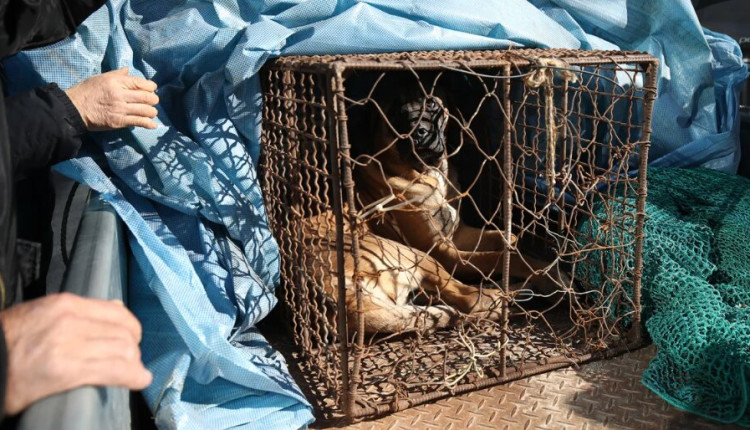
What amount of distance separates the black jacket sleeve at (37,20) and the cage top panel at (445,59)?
51cm

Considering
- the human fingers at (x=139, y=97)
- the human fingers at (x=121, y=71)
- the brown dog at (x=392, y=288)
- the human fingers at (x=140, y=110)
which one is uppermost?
the human fingers at (x=121, y=71)

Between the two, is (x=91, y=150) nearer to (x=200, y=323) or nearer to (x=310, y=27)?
(x=200, y=323)

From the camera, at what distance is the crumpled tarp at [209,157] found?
1728 millimetres

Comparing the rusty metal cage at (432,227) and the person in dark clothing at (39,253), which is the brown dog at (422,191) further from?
the person in dark clothing at (39,253)

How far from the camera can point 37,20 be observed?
1.56 meters

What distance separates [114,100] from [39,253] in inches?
15.7

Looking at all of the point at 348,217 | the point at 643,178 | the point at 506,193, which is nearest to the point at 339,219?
the point at 348,217

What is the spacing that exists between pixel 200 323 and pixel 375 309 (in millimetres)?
576

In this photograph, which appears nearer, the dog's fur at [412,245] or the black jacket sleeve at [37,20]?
the black jacket sleeve at [37,20]

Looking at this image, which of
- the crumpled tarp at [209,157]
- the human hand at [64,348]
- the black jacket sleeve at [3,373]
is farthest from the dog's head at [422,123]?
the black jacket sleeve at [3,373]

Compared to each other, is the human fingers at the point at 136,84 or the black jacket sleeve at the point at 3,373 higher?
the human fingers at the point at 136,84

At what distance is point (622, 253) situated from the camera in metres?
2.02

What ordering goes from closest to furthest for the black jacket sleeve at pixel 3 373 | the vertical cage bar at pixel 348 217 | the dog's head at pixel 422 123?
1. the black jacket sleeve at pixel 3 373
2. the vertical cage bar at pixel 348 217
3. the dog's head at pixel 422 123

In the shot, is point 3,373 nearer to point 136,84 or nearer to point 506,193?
point 136,84
